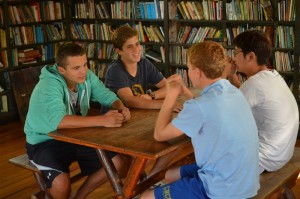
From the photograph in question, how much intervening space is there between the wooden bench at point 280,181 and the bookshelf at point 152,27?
2102 millimetres

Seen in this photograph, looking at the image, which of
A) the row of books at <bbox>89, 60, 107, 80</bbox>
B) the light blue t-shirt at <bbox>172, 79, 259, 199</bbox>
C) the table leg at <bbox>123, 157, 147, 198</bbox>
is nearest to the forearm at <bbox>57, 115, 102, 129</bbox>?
the table leg at <bbox>123, 157, 147, 198</bbox>

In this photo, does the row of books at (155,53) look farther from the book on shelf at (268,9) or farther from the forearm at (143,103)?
the forearm at (143,103)

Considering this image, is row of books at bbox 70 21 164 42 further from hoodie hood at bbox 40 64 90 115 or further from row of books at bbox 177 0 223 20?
hoodie hood at bbox 40 64 90 115

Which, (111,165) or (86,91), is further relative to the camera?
(86,91)

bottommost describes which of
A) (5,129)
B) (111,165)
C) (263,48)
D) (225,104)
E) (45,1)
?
(5,129)

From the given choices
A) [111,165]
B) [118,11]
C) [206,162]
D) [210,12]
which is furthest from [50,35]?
[206,162]

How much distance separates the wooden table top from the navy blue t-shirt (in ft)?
1.77

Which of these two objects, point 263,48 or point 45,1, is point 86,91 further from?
point 45,1

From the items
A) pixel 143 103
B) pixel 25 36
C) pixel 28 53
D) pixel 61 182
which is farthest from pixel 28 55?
pixel 61 182

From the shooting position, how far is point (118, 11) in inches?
227

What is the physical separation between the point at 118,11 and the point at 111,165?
351 cm

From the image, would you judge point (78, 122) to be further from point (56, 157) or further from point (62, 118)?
point (56, 157)

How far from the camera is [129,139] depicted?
2.24 meters

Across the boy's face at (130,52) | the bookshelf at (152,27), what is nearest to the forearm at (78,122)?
the boy's face at (130,52)
